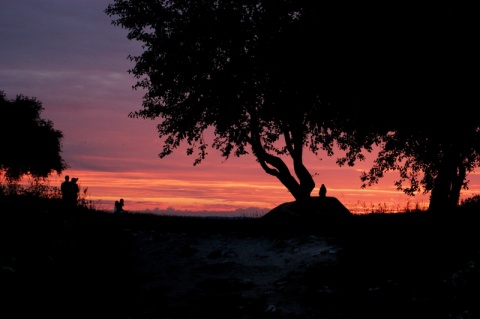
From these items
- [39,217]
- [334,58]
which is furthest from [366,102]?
[39,217]

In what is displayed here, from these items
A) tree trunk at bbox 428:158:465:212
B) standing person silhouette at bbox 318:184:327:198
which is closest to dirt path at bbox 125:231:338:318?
tree trunk at bbox 428:158:465:212

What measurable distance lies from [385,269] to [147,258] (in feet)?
28.8

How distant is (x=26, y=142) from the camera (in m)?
57.5

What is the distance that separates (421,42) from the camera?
872 inches

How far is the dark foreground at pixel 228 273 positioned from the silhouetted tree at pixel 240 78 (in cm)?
825

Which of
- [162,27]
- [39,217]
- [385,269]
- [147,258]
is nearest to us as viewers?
[385,269]

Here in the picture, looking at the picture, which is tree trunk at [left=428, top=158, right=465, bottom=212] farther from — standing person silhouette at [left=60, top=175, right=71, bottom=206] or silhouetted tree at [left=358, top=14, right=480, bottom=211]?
standing person silhouette at [left=60, top=175, right=71, bottom=206]

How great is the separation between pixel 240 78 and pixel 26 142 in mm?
36423

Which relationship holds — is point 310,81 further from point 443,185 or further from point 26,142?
point 26,142

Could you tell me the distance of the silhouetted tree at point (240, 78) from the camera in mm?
27125

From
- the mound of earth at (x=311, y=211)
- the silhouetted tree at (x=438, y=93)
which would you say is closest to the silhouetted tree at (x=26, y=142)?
the mound of earth at (x=311, y=211)

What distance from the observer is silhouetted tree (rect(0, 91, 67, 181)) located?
57.1 metres

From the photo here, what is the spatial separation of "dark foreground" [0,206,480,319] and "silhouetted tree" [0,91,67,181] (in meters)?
38.0

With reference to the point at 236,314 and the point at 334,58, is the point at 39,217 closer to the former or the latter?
the point at 236,314
